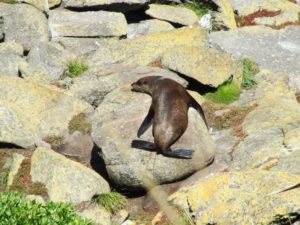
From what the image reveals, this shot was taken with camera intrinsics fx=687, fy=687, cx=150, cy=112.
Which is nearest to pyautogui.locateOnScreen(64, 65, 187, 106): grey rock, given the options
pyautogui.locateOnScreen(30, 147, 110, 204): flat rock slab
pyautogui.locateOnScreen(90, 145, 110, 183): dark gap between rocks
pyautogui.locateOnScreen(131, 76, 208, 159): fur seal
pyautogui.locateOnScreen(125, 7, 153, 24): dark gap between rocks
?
pyautogui.locateOnScreen(131, 76, 208, 159): fur seal

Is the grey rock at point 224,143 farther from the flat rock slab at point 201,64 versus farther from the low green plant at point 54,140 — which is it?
the low green plant at point 54,140

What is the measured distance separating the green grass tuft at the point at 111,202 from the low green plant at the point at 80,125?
268cm

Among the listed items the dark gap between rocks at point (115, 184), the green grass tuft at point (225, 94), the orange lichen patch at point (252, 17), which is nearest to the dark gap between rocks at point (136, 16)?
the orange lichen patch at point (252, 17)

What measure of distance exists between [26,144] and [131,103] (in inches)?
103

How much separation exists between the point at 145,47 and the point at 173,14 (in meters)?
4.87

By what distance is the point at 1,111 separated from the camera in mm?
15922

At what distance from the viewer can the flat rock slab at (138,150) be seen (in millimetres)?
→ 13945

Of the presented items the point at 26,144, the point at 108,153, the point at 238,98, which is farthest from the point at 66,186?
the point at 238,98

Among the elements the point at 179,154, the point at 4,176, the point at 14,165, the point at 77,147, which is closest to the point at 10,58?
the point at 77,147

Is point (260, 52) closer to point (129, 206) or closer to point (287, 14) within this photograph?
point (287, 14)

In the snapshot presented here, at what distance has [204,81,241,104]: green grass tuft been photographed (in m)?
18.3

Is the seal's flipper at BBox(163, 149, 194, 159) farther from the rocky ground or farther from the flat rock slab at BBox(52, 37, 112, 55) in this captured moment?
the flat rock slab at BBox(52, 37, 112, 55)

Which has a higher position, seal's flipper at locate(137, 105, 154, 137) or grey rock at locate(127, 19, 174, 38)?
seal's flipper at locate(137, 105, 154, 137)

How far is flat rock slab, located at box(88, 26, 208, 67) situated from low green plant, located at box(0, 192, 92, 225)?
1150 cm
